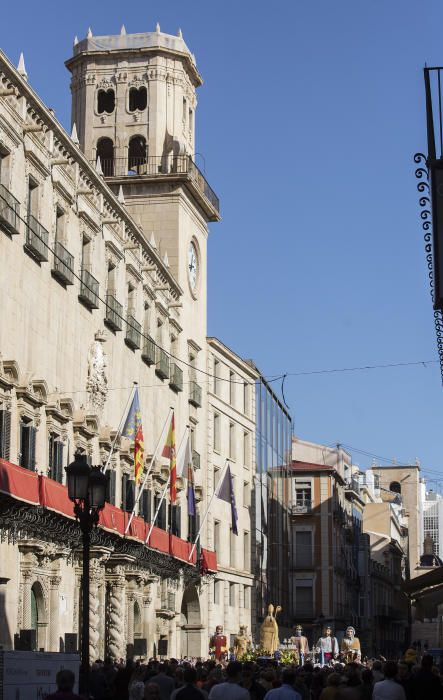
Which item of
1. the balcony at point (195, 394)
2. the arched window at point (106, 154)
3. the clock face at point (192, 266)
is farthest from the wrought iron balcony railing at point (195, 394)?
the arched window at point (106, 154)

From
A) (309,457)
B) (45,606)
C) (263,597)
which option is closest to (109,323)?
(45,606)

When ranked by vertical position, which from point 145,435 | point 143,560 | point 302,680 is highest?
point 145,435

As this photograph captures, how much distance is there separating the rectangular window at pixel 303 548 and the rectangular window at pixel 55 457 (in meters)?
54.9

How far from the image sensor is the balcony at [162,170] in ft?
169

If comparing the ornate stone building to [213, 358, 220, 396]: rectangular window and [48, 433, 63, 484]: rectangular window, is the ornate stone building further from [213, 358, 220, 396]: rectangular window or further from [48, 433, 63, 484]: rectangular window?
[213, 358, 220, 396]: rectangular window

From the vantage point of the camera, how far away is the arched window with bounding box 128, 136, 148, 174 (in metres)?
53.3

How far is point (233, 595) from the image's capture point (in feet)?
195

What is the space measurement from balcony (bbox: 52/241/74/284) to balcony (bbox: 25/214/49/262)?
2.87 feet

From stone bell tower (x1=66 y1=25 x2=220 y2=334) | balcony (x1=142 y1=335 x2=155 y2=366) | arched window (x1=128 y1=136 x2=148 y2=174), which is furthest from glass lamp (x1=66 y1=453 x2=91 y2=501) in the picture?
arched window (x1=128 y1=136 x2=148 y2=174)

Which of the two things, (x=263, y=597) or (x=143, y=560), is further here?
(x=263, y=597)

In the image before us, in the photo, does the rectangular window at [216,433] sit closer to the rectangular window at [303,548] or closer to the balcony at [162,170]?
the balcony at [162,170]

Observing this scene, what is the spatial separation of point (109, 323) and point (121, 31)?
60.7ft

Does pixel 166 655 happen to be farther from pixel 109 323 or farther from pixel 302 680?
pixel 302 680

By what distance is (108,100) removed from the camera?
2149 inches
